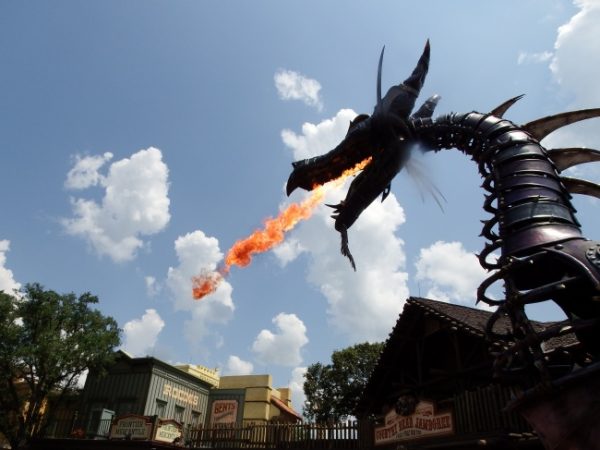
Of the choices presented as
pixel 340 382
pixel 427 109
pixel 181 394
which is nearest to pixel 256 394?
pixel 340 382

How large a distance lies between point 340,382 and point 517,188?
31230 mm

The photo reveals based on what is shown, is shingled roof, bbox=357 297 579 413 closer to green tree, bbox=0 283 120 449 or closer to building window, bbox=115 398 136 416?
building window, bbox=115 398 136 416

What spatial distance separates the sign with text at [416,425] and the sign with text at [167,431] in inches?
333

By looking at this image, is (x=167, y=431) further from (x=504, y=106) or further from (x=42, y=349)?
(x=504, y=106)

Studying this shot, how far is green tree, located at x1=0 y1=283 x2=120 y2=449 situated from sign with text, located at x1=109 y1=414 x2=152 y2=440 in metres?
6.03

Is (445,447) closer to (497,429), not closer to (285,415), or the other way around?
(497,429)

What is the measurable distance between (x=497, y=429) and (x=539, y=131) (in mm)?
6662

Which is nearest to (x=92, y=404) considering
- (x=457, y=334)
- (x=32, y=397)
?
(x=32, y=397)

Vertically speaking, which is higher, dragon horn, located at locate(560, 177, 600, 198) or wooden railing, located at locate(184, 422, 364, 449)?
dragon horn, located at locate(560, 177, 600, 198)

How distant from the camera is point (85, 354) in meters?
22.9

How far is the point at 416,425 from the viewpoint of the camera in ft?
37.6

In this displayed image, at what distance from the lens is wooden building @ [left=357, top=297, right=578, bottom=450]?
381 inches

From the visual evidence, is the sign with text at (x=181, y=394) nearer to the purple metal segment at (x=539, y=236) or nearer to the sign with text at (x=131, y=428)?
the sign with text at (x=131, y=428)

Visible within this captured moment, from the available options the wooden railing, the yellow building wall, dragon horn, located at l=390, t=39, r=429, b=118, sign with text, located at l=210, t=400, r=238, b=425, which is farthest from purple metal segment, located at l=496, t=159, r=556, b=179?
the yellow building wall
